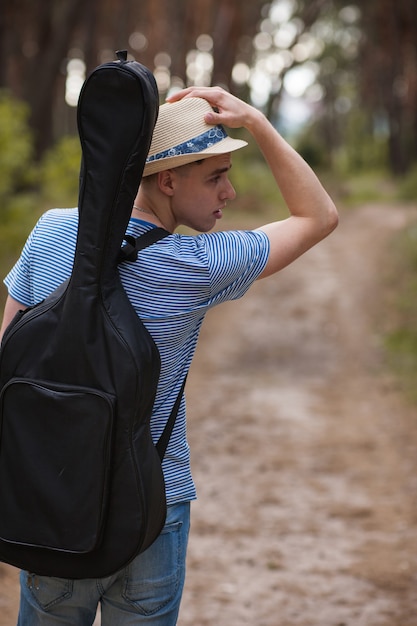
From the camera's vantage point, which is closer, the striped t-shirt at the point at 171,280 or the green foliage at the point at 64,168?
the striped t-shirt at the point at 171,280

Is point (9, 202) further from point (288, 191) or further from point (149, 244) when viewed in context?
point (149, 244)

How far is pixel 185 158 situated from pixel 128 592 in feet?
3.38

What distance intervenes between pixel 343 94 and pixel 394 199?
4019 centimetres

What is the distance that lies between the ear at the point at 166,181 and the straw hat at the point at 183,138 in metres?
0.02

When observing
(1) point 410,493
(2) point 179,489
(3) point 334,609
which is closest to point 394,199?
(1) point 410,493

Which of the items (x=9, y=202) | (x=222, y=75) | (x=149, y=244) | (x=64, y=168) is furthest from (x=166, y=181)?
(x=222, y=75)

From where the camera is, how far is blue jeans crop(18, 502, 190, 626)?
7.33ft

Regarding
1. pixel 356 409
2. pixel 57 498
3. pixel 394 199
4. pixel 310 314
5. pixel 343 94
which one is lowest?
pixel 343 94

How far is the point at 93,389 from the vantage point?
6.63 ft

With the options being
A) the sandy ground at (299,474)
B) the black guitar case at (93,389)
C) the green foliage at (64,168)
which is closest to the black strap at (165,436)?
the black guitar case at (93,389)

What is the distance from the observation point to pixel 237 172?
905 inches

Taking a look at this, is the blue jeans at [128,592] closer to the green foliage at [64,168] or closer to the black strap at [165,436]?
the black strap at [165,436]

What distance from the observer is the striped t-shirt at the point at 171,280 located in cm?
215

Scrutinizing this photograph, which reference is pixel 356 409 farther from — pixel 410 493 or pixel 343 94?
pixel 343 94
